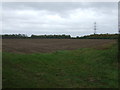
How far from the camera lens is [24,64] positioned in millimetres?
10969

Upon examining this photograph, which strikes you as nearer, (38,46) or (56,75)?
(56,75)

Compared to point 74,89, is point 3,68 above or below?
above

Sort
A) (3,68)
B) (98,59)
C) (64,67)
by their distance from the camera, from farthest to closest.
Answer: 1. (98,59)
2. (64,67)
3. (3,68)

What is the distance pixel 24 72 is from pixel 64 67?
3.04 meters

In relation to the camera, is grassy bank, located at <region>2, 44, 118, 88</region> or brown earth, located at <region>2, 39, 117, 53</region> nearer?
grassy bank, located at <region>2, 44, 118, 88</region>

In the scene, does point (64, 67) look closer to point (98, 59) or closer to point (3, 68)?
point (98, 59)

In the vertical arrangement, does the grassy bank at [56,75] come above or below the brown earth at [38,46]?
below

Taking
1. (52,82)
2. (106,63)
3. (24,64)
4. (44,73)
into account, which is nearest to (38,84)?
(52,82)

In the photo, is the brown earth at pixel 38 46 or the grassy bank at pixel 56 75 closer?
the grassy bank at pixel 56 75

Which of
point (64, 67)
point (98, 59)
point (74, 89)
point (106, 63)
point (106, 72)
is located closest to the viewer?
point (74, 89)

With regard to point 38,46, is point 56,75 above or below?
below

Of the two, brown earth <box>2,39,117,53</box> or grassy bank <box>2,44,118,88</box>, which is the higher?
brown earth <box>2,39,117,53</box>

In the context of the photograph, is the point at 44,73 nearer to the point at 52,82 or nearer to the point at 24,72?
the point at 24,72

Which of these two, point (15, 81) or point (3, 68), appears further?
point (3, 68)
